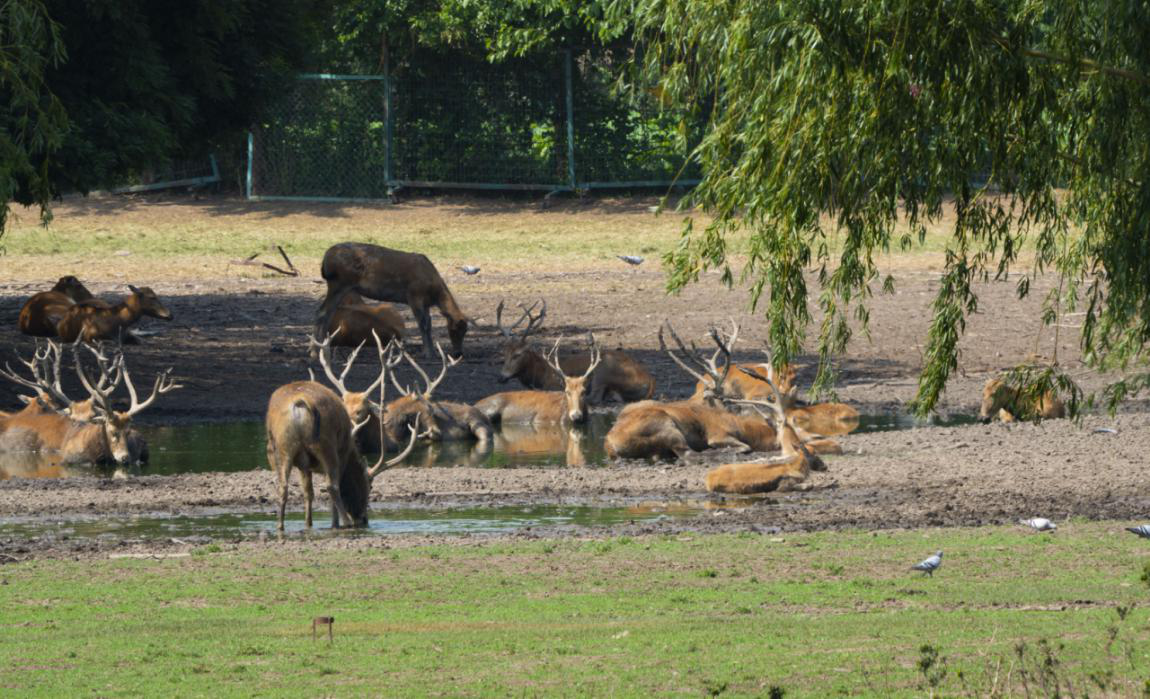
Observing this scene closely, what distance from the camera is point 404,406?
19.3 meters

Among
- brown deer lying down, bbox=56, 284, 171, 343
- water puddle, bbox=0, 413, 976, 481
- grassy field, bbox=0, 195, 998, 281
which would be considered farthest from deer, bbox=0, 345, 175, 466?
grassy field, bbox=0, 195, 998, 281

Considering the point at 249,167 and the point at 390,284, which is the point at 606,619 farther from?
the point at 249,167

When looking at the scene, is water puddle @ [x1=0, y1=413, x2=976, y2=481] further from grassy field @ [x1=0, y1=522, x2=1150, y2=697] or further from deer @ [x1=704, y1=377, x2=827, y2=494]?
grassy field @ [x1=0, y1=522, x2=1150, y2=697]

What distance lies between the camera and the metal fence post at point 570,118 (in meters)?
37.1

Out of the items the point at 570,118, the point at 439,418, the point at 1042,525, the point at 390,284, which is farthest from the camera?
the point at 570,118

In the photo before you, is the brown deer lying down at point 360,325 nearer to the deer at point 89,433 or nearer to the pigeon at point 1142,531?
the deer at point 89,433

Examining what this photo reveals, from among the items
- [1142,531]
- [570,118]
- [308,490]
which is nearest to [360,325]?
[308,490]

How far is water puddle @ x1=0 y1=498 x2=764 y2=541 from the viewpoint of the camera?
1316 cm

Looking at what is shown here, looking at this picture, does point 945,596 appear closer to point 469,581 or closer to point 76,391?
point 469,581

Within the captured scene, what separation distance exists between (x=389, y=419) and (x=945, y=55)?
11.1 m

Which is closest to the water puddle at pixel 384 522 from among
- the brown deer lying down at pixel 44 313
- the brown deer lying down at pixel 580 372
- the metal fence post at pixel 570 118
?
the brown deer lying down at pixel 580 372

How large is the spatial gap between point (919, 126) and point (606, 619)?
305cm

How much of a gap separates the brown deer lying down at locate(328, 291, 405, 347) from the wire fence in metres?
13.2

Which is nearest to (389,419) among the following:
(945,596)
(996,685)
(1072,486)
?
(1072,486)
